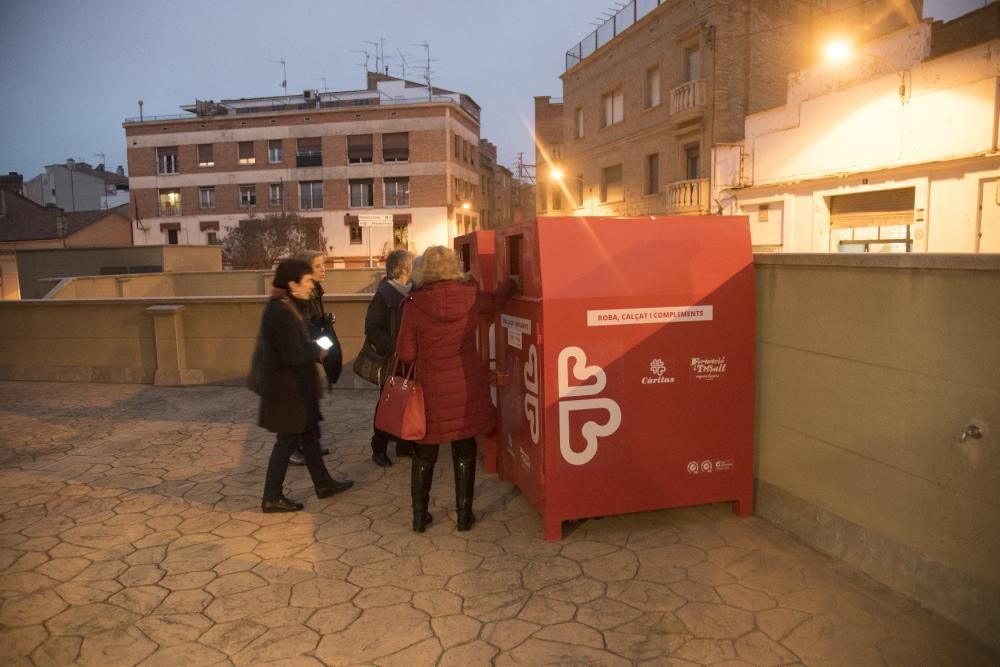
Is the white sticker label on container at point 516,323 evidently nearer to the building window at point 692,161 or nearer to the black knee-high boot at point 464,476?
the black knee-high boot at point 464,476

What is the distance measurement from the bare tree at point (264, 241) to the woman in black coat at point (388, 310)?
3512 centimetres

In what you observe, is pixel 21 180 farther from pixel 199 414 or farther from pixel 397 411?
pixel 397 411

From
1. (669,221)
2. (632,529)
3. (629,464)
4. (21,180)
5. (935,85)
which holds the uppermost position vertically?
(21,180)

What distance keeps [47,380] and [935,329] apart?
1113 centimetres

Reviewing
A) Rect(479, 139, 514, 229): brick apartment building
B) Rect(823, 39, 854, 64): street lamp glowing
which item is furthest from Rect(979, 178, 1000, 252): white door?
Rect(479, 139, 514, 229): brick apartment building

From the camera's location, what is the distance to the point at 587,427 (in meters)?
4.20

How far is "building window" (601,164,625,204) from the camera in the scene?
27984 mm

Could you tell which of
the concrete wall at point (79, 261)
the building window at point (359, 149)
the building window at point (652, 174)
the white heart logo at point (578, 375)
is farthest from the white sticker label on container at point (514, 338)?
the building window at point (359, 149)

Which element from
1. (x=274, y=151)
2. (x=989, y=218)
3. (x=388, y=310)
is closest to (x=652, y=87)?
(x=989, y=218)

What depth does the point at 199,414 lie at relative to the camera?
7953 millimetres

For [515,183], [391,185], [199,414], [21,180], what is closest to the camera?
[199,414]

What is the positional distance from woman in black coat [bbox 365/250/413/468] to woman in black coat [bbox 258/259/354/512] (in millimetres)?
581

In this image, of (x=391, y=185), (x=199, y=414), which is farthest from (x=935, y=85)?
(x=391, y=185)

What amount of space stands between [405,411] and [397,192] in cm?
4296
